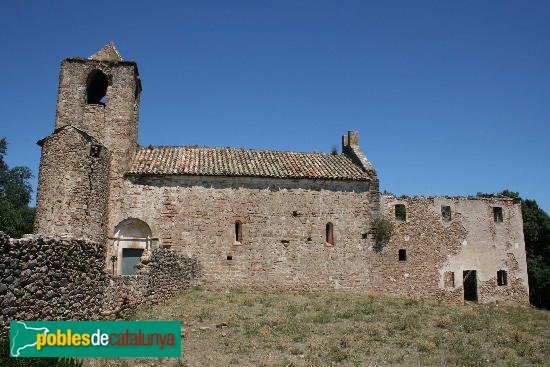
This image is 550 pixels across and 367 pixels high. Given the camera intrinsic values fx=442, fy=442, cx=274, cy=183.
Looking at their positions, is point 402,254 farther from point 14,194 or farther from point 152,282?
point 14,194

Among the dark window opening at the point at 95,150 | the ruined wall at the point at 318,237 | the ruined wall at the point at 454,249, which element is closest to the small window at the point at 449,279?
the ruined wall at the point at 454,249

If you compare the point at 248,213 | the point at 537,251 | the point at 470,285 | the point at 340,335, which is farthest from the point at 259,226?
the point at 537,251

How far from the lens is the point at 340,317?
14656mm

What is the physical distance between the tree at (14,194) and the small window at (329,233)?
26.1 metres

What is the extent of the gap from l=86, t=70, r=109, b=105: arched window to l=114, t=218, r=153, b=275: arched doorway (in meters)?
6.49

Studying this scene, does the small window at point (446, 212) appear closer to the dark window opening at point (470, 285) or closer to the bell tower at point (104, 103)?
the dark window opening at point (470, 285)

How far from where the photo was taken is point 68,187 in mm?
19031

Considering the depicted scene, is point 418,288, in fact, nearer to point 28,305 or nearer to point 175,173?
point 175,173

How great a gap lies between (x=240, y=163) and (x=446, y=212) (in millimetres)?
11911

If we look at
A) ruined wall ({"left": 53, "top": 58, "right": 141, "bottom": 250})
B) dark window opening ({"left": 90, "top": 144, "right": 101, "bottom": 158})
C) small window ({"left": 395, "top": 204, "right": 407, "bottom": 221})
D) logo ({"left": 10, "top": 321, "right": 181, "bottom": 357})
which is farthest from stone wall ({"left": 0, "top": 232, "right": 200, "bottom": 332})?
small window ({"left": 395, "top": 204, "right": 407, "bottom": 221})

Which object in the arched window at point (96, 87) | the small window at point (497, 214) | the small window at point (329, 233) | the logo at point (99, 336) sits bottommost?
the logo at point (99, 336)

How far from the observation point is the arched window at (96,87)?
22.6m

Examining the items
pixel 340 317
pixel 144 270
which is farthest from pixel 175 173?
pixel 340 317

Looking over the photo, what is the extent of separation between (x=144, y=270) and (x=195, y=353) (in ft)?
A: 19.1
